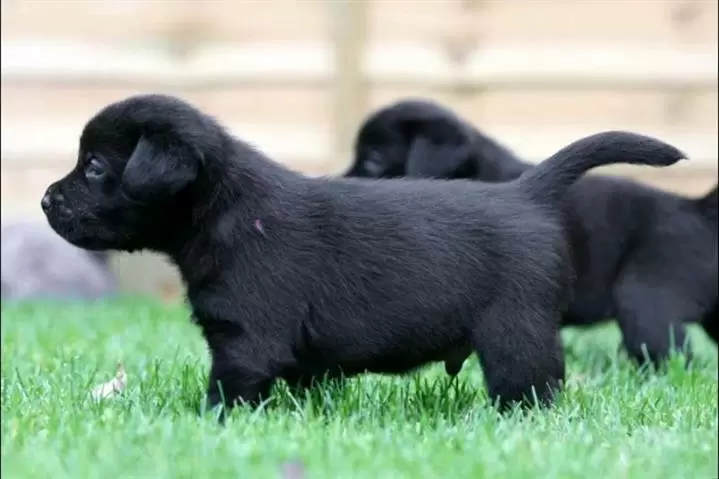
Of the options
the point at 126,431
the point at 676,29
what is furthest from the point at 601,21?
the point at 126,431

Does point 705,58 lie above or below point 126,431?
above

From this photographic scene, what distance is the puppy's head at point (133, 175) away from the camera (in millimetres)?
2793

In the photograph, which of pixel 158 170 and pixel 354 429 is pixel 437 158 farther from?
pixel 354 429

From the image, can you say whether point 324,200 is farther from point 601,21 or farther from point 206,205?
point 601,21

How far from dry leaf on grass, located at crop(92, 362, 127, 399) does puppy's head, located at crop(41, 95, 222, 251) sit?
1.24 feet

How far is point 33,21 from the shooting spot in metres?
7.25

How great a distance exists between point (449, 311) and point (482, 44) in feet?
13.5

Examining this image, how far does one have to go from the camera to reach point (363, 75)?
675 centimetres

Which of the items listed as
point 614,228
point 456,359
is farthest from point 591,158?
point 614,228

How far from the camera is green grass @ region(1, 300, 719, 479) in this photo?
2209 mm

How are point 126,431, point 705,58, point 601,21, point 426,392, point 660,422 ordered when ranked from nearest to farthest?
point 126,431, point 660,422, point 426,392, point 705,58, point 601,21

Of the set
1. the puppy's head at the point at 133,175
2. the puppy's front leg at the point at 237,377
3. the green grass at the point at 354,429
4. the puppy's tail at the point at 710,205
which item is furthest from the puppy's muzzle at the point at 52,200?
the puppy's tail at the point at 710,205

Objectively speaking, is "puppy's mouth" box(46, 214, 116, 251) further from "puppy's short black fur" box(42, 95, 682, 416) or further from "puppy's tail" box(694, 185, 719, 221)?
"puppy's tail" box(694, 185, 719, 221)

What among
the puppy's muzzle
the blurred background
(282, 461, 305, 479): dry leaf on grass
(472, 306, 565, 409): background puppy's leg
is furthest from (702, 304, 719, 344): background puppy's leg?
(282, 461, 305, 479): dry leaf on grass
